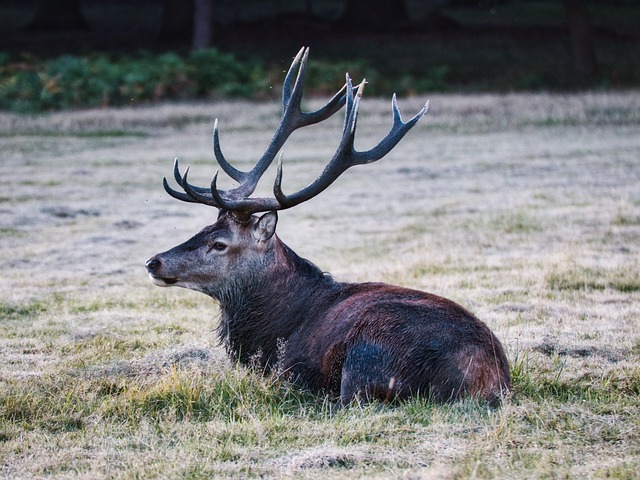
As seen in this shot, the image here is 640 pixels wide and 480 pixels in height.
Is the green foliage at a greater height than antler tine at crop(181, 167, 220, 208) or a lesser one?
greater

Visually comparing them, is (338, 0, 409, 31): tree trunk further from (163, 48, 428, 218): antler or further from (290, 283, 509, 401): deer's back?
(290, 283, 509, 401): deer's back

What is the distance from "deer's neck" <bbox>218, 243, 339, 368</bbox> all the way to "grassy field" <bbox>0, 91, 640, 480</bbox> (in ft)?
0.70

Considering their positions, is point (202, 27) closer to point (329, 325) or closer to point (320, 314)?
point (320, 314)

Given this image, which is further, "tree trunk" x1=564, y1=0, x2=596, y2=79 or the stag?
"tree trunk" x1=564, y1=0, x2=596, y2=79

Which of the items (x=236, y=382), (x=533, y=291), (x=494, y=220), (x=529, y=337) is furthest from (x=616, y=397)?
(x=494, y=220)

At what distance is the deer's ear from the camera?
6664 mm

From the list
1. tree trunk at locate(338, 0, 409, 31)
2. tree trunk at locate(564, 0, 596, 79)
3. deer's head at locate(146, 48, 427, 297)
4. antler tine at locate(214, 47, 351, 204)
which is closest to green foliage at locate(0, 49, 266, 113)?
tree trunk at locate(564, 0, 596, 79)

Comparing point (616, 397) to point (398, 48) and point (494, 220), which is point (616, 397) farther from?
point (398, 48)

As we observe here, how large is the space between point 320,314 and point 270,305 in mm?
383

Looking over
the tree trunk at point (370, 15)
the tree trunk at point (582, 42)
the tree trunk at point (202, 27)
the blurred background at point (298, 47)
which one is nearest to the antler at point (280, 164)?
the blurred background at point (298, 47)

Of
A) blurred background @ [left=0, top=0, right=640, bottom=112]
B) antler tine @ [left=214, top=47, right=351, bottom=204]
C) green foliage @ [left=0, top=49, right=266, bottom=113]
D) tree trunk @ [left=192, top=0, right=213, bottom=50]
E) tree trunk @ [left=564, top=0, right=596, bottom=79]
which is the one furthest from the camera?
tree trunk @ [left=192, top=0, right=213, bottom=50]

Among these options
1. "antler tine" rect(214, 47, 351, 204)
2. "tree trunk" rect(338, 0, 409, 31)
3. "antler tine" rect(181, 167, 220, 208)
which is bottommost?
"antler tine" rect(181, 167, 220, 208)

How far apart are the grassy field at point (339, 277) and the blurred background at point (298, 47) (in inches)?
239

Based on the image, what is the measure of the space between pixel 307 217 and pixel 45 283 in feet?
14.8
